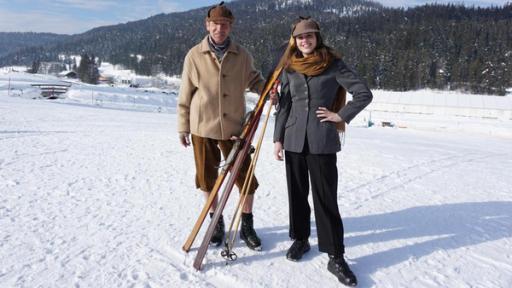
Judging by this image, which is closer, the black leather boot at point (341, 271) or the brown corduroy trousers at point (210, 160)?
the black leather boot at point (341, 271)

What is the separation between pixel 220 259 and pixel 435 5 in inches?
6047

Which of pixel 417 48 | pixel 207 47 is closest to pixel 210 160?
pixel 207 47

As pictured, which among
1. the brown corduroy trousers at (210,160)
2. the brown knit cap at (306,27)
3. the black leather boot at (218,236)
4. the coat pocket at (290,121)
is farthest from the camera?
the black leather boot at (218,236)

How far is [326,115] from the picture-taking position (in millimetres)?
3135

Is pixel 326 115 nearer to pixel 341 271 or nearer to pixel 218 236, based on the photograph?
pixel 341 271

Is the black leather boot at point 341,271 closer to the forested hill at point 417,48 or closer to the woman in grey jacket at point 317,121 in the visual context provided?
the woman in grey jacket at point 317,121

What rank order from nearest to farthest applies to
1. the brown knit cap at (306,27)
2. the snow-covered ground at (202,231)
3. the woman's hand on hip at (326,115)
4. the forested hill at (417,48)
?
the brown knit cap at (306,27)
the woman's hand on hip at (326,115)
the snow-covered ground at (202,231)
the forested hill at (417,48)

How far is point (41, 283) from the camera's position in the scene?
117 inches

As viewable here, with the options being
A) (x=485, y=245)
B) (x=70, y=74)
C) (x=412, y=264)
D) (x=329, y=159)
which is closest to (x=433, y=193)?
(x=485, y=245)

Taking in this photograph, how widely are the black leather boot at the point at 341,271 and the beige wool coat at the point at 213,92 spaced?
140 cm

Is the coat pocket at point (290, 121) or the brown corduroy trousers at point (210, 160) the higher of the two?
the coat pocket at point (290, 121)

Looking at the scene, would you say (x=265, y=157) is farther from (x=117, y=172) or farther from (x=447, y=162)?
(x=447, y=162)

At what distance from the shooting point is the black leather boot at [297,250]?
3492mm

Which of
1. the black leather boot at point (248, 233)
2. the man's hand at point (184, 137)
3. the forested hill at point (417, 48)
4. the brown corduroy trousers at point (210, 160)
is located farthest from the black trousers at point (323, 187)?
the forested hill at point (417, 48)
